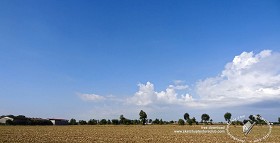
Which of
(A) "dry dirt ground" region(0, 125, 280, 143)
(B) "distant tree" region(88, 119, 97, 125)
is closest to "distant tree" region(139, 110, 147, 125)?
(B) "distant tree" region(88, 119, 97, 125)

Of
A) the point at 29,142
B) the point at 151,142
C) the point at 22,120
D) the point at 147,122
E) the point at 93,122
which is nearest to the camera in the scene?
the point at 29,142

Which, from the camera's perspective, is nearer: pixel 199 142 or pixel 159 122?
pixel 199 142

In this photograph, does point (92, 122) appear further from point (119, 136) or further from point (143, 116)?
point (119, 136)

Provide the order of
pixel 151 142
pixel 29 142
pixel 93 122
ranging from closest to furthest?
pixel 29 142 < pixel 151 142 < pixel 93 122

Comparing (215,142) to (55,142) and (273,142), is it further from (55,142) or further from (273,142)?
(55,142)

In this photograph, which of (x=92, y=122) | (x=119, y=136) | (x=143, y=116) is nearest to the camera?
(x=119, y=136)

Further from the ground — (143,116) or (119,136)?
(143,116)

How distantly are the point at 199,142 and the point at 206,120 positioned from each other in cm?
16724

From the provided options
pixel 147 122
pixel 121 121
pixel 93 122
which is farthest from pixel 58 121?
pixel 147 122

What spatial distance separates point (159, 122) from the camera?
615ft

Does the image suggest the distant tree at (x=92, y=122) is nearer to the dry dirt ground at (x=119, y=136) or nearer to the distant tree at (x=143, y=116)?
the distant tree at (x=143, y=116)

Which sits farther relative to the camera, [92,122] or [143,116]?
[143,116]

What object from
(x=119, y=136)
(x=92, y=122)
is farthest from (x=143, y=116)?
(x=119, y=136)

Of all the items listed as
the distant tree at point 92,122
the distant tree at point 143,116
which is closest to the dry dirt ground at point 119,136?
the distant tree at point 92,122
